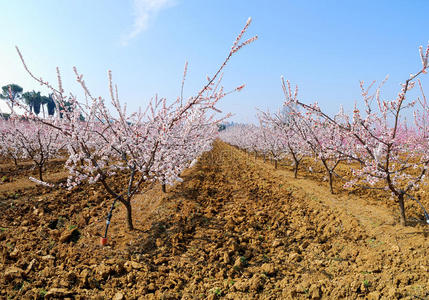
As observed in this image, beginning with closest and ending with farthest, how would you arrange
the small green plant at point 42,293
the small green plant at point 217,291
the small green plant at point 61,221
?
1. the small green plant at point 42,293
2. the small green plant at point 217,291
3. the small green plant at point 61,221

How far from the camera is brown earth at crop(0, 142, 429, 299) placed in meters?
3.95

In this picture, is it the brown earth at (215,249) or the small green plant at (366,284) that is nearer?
the small green plant at (366,284)

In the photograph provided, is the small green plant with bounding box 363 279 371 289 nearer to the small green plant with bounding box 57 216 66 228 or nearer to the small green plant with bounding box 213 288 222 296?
the small green plant with bounding box 213 288 222 296

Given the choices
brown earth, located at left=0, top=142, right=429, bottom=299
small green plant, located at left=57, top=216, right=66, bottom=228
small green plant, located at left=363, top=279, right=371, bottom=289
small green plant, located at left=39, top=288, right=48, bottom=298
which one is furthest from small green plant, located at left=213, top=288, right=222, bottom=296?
small green plant, located at left=57, top=216, right=66, bottom=228

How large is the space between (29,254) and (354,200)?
1020 cm

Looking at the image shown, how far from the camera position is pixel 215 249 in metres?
5.32

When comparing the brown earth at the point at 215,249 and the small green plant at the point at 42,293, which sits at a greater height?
the brown earth at the point at 215,249

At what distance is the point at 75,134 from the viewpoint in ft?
15.0

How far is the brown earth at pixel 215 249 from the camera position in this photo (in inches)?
155

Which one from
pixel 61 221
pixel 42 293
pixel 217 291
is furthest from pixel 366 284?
pixel 61 221

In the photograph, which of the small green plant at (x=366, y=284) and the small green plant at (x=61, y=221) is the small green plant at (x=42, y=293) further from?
the small green plant at (x=366, y=284)

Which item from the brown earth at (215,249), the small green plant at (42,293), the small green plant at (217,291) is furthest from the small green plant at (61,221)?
the small green plant at (217,291)

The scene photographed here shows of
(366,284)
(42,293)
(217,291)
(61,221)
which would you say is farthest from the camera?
(61,221)

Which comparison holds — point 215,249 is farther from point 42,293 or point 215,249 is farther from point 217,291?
point 42,293
